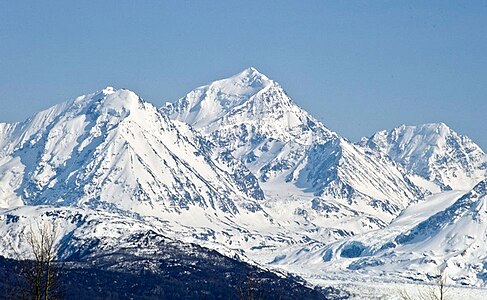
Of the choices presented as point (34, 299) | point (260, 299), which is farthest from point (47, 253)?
point (260, 299)

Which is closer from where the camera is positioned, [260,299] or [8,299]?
[8,299]

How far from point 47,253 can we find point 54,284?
436 cm

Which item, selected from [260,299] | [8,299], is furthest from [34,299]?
[260,299]

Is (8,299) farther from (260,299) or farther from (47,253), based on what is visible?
(260,299)

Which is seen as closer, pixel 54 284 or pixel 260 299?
pixel 54 284

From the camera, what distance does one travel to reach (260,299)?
11612cm

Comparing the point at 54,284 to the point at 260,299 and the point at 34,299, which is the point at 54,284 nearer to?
the point at 34,299

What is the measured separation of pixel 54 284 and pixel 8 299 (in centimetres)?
629

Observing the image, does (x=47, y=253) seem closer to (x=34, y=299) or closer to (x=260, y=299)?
(x=34, y=299)

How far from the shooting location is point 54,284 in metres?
101

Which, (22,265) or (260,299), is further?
(260,299)

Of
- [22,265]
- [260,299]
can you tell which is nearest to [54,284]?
[22,265]

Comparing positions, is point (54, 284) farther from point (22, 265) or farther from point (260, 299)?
point (260, 299)

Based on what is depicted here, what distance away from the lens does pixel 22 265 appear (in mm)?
100688
